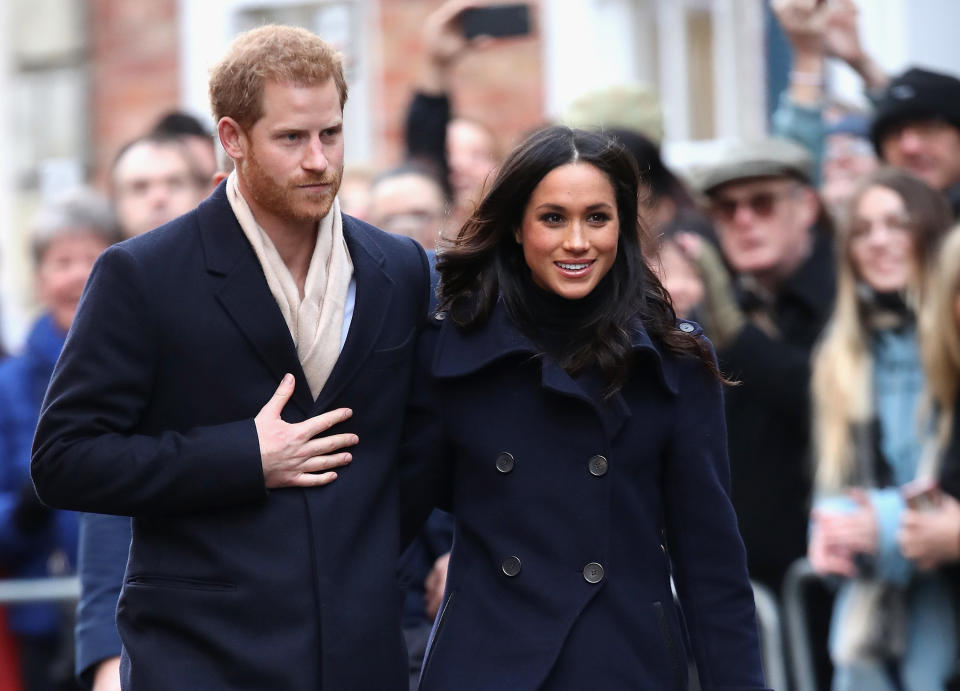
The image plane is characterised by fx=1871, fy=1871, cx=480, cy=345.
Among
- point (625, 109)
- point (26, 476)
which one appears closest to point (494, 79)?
point (625, 109)

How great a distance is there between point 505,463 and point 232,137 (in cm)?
89

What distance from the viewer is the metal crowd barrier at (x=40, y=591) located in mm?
6297

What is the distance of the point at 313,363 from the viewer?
390 cm

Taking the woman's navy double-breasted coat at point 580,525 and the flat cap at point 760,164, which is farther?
the flat cap at point 760,164

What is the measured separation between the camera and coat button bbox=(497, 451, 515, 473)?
13.1 feet

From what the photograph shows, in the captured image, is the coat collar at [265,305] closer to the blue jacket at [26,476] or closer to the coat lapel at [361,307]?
the coat lapel at [361,307]

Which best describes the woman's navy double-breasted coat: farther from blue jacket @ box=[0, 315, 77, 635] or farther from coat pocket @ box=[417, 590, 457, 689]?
blue jacket @ box=[0, 315, 77, 635]

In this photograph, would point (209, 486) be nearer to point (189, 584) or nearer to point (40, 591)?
point (189, 584)

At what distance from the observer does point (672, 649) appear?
394 cm

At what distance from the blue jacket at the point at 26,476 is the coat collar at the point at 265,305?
2.49 meters

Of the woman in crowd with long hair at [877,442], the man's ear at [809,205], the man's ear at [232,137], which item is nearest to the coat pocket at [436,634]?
the man's ear at [232,137]

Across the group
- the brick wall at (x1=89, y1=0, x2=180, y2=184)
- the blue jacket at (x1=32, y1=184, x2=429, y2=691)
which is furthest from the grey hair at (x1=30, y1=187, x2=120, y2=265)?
the brick wall at (x1=89, y1=0, x2=180, y2=184)

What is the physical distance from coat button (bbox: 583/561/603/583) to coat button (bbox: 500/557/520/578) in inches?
5.7

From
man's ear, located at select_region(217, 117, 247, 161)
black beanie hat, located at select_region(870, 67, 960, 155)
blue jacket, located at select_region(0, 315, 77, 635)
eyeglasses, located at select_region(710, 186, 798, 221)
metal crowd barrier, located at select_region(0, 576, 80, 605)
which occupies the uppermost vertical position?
man's ear, located at select_region(217, 117, 247, 161)
